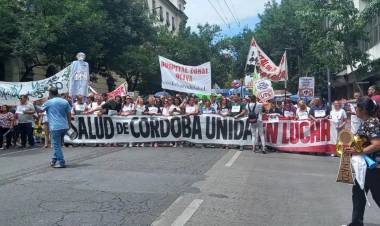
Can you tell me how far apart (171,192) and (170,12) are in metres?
63.7

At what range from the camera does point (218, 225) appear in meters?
6.69

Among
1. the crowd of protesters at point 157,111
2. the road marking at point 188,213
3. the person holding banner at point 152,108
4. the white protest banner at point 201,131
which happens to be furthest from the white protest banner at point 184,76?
the road marking at point 188,213

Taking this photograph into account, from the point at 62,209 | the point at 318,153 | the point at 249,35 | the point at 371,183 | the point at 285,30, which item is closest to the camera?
the point at 371,183

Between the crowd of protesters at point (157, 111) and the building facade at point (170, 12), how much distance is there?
4264 centimetres

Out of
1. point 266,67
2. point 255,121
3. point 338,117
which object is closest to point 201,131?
point 255,121

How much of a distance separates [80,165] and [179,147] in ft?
16.9

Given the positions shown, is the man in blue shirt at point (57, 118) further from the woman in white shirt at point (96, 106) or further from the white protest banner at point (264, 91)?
the white protest banner at point (264, 91)

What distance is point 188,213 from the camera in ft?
23.8

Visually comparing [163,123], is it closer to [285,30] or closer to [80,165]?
[80,165]

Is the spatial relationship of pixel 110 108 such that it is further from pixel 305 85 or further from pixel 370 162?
pixel 370 162

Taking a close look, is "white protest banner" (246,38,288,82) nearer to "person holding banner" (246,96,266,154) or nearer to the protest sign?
"person holding banner" (246,96,266,154)

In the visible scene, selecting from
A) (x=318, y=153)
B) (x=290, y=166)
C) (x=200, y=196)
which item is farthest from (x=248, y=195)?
(x=318, y=153)

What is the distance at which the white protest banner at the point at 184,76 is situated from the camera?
18297 mm

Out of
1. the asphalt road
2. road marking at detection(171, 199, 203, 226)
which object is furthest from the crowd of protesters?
road marking at detection(171, 199, 203, 226)
